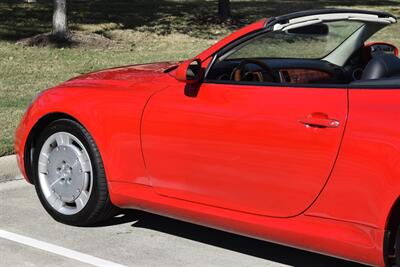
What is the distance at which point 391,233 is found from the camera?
3459 millimetres

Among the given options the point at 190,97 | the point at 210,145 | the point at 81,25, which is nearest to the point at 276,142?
the point at 210,145

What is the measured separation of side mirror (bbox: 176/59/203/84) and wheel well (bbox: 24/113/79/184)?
3.52ft

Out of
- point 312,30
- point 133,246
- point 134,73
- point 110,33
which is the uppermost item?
point 312,30

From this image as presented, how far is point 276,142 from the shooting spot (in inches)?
146

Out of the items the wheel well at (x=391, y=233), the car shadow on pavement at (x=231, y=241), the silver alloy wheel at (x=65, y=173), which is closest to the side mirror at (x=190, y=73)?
the silver alloy wheel at (x=65, y=173)

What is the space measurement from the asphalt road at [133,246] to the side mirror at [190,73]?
3.76 feet

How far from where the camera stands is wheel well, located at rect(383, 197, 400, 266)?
3396 millimetres

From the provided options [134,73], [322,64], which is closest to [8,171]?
[134,73]

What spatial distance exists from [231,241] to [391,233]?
4.66 feet

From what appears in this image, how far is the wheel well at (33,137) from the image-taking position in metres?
4.86

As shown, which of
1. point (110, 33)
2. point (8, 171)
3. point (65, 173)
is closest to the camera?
point (65, 173)

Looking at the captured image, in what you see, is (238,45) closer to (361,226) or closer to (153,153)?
(153,153)

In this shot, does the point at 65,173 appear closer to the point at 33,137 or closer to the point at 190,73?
the point at 33,137

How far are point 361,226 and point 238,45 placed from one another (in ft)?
4.44
